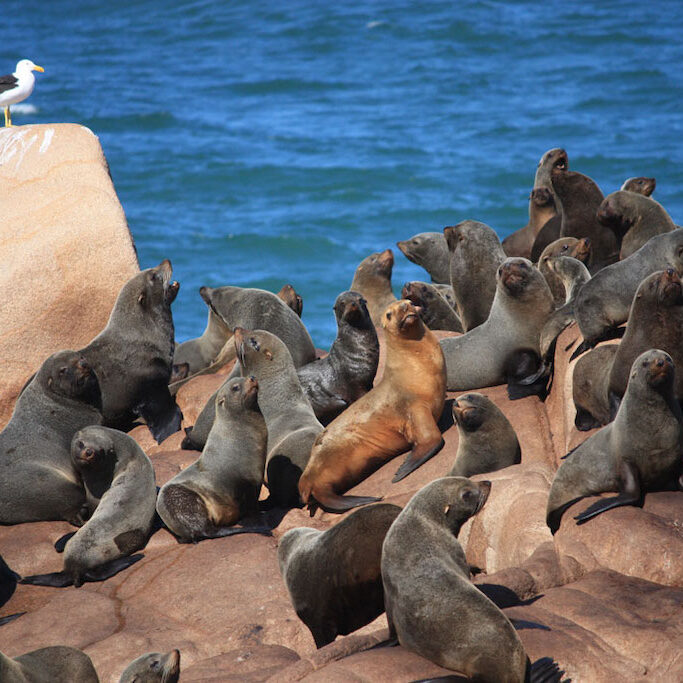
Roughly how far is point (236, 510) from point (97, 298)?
12.7 ft

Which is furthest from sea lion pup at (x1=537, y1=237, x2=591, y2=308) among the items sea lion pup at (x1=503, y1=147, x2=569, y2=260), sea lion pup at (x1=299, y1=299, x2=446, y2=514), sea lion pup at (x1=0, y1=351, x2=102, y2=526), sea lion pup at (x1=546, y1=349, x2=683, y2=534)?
sea lion pup at (x1=0, y1=351, x2=102, y2=526)

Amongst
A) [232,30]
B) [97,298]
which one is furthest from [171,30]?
[97,298]

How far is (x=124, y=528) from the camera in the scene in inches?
287

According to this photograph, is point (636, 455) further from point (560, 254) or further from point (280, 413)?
point (560, 254)

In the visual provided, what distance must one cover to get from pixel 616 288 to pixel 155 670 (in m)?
4.72

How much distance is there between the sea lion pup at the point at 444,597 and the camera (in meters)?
4.36

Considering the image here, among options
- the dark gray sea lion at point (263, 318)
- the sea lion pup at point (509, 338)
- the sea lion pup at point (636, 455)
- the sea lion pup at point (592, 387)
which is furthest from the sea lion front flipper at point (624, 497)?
the dark gray sea lion at point (263, 318)

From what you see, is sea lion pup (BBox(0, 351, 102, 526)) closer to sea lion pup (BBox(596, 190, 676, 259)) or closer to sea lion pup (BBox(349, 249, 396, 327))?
sea lion pup (BBox(349, 249, 396, 327))

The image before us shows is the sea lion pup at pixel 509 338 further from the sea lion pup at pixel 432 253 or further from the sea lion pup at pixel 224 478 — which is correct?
the sea lion pup at pixel 432 253

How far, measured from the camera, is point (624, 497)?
19.3 feet

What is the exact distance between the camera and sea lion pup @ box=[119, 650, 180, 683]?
16.2ft

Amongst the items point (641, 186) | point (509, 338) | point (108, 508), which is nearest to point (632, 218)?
point (641, 186)

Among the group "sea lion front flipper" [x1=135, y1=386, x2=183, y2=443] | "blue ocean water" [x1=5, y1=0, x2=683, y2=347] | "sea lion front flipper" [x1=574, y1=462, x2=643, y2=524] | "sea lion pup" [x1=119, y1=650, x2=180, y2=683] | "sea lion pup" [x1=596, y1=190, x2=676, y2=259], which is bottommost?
"blue ocean water" [x1=5, y1=0, x2=683, y2=347]

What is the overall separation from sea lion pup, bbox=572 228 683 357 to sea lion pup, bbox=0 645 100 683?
14.5ft
